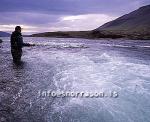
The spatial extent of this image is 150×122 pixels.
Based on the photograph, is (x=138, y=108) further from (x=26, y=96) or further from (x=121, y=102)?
(x=26, y=96)

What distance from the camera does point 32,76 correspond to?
1112 centimetres

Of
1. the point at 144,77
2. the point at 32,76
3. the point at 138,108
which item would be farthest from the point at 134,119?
the point at 32,76

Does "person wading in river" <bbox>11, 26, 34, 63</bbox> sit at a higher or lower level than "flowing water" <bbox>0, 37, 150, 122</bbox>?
higher

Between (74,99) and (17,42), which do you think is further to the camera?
(17,42)

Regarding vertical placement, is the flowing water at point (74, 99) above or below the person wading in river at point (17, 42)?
below

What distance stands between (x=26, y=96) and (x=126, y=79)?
439cm

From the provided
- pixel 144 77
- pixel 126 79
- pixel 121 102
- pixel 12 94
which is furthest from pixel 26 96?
pixel 144 77

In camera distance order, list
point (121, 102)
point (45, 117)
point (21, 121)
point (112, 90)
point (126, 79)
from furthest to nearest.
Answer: point (126, 79)
point (112, 90)
point (121, 102)
point (45, 117)
point (21, 121)

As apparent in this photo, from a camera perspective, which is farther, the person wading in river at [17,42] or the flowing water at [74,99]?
the person wading in river at [17,42]

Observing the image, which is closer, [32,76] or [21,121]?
[21,121]

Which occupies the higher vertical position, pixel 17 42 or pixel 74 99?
pixel 17 42

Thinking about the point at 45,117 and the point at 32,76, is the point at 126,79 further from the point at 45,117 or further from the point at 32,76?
the point at 45,117

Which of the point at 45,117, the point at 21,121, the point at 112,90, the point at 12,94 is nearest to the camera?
the point at 21,121

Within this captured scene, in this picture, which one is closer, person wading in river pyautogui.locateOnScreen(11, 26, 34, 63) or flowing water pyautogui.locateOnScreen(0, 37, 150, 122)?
flowing water pyautogui.locateOnScreen(0, 37, 150, 122)
